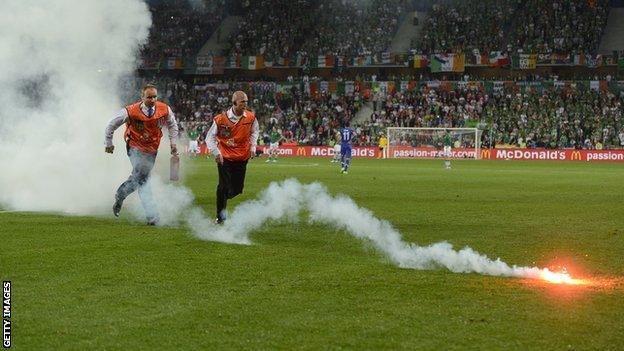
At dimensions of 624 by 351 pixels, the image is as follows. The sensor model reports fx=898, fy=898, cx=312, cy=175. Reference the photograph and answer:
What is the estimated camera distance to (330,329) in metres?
6.73

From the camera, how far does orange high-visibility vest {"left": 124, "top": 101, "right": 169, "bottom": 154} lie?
568 inches

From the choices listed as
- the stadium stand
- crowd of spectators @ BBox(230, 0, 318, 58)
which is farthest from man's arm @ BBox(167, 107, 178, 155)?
crowd of spectators @ BBox(230, 0, 318, 58)

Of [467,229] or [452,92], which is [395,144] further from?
[467,229]

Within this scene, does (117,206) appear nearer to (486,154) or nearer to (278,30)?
(486,154)

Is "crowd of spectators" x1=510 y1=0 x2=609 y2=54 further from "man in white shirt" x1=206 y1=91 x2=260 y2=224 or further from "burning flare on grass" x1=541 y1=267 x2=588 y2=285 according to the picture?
"burning flare on grass" x1=541 y1=267 x2=588 y2=285

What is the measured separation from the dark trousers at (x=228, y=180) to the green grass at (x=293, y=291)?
2.75 feet

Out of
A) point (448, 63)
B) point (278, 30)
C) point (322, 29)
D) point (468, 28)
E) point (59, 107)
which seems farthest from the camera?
point (278, 30)

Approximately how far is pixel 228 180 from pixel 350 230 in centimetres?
232

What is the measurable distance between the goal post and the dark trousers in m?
41.6

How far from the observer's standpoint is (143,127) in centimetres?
1452

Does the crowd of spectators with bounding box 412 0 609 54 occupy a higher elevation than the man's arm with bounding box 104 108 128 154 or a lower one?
higher

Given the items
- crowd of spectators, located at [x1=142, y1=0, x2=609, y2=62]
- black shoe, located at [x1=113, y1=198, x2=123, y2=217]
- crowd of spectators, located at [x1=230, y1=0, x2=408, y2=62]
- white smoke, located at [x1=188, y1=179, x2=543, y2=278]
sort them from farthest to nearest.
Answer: crowd of spectators, located at [x1=230, y1=0, x2=408, y2=62], crowd of spectators, located at [x1=142, y1=0, x2=609, y2=62], black shoe, located at [x1=113, y1=198, x2=123, y2=217], white smoke, located at [x1=188, y1=179, x2=543, y2=278]

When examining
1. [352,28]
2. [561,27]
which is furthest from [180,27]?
[561,27]

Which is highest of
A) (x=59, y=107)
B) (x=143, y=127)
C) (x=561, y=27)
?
(x=561, y=27)
